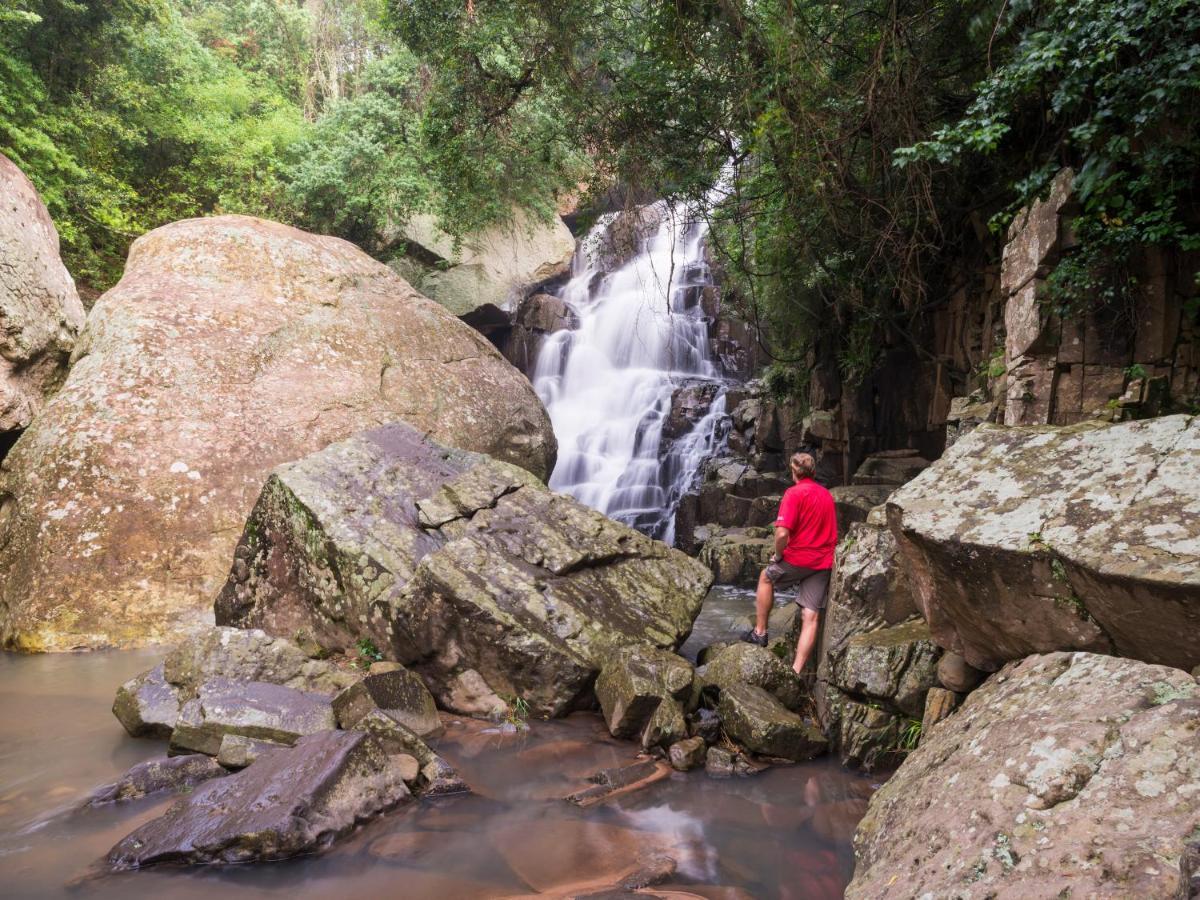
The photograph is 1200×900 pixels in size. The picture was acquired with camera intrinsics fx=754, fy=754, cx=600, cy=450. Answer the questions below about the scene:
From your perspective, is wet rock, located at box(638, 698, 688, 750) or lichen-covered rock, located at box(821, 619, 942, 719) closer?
lichen-covered rock, located at box(821, 619, 942, 719)

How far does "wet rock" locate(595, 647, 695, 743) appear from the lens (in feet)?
16.5

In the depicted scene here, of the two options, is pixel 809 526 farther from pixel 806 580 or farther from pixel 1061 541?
pixel 1061 541

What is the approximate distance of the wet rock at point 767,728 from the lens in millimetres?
4723

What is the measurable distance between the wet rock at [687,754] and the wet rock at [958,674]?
1.54 meters

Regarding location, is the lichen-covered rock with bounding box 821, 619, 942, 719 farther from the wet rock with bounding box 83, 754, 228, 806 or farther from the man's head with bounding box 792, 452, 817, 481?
the wet rock with bounding box 83, 754, 228, 806

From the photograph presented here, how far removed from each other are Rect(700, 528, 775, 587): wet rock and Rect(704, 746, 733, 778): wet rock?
5628mm

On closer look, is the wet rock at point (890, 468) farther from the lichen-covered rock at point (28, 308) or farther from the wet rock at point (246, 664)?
the lichen-covered rock at point (28, 308)

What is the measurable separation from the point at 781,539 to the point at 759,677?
4.15ft

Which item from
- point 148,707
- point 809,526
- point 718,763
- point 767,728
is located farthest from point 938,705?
point 148,707

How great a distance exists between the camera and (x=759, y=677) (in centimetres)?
543

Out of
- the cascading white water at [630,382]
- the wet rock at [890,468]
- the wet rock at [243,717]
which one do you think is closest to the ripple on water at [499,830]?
the wet rock at [243,717]

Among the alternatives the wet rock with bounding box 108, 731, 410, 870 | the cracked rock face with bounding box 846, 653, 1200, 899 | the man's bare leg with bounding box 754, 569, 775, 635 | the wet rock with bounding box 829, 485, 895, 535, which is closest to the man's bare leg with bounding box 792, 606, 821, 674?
the man's bare leg with bounding box 754, 569, 775, 635

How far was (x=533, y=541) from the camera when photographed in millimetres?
6531

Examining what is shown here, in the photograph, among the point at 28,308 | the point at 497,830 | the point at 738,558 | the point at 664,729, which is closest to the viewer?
the point at 497,830
